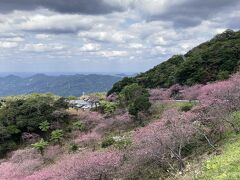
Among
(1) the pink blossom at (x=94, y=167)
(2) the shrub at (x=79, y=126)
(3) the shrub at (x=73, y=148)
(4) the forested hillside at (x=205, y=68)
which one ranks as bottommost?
(3) the shrub at (x=73, y=148)

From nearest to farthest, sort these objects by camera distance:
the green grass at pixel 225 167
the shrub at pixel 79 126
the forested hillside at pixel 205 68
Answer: the green grass at pixel 225 167
the shrub at pixel 79 126
the forested hillside at pixel 205 68

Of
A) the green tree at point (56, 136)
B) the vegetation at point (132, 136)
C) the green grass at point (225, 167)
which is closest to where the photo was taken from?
the green grass at point (225, 167)

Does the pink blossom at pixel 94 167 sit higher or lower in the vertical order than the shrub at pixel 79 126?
higher

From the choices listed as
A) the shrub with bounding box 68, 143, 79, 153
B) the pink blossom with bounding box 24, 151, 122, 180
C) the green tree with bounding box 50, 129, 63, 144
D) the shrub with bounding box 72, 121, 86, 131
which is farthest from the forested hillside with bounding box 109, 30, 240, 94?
the pink blossom with bounding box 24, 151, 122, 180

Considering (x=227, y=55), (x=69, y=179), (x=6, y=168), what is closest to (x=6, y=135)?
(x=6, y=168)

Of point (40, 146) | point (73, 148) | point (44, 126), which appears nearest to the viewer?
point (73, 148)

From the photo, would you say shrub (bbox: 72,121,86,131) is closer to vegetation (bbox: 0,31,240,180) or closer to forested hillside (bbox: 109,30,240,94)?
vegetation (bbox: 0,31,240,180)

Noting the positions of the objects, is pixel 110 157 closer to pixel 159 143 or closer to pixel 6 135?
pixel 159 143

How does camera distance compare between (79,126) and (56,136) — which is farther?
(79,126)

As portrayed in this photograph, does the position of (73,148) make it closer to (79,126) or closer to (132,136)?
(79,126)

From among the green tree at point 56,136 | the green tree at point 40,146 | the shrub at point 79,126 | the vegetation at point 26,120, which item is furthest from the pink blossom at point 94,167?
the vegetation at point 26,120

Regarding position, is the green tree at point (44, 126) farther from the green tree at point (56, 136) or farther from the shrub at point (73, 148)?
the shrub at point (73, 148)

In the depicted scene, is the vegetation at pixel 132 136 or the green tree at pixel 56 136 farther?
the green tree at pixel 56 136

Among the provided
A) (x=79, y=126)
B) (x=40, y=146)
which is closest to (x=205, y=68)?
(x=79, y=126)
